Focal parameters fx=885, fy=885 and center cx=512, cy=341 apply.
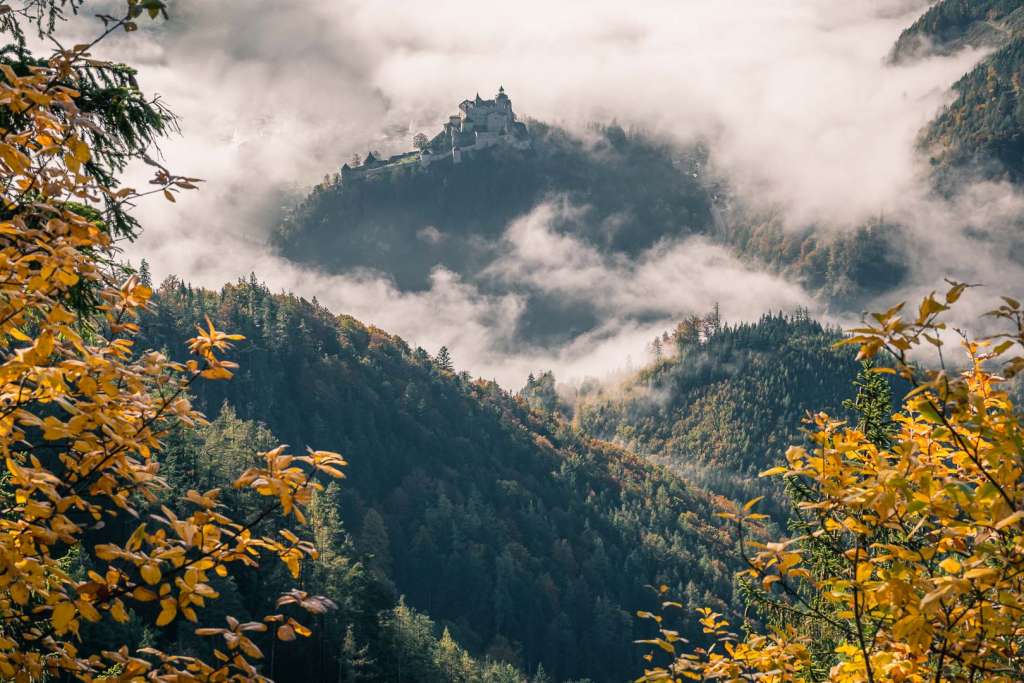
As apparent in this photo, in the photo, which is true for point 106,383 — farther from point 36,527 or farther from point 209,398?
point 209,398

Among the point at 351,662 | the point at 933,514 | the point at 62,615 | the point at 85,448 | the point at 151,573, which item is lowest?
the point at 62,615

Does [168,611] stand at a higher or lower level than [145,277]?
lower

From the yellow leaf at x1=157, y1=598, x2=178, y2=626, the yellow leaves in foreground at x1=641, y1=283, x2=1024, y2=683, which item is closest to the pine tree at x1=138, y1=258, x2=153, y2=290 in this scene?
the yellow leaf at x1=157, y1=598, x2=178, y2=626

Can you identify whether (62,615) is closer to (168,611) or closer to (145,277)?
(168,611)

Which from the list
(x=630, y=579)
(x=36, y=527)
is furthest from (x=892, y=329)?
(x=630, y=579)

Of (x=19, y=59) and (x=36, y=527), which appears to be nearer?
(x=36, y=527)

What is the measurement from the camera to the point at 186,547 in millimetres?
5738

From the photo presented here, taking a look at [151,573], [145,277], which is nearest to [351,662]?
[145,277]

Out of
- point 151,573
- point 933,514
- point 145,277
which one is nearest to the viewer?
point 151,573

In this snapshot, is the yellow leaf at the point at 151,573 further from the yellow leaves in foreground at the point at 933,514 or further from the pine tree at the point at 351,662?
the pine tree at the point at 351,662

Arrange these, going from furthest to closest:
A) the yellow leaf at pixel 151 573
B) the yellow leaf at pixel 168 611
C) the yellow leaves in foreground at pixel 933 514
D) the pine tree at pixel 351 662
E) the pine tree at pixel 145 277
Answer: the pine tree at pixel 351 662
the pine tree at pixel 145 277
the yellow leaf at pixel 168 611
the yellow leaves in foreground at pixel 933 514
the yellow leaf at pixel 151 573

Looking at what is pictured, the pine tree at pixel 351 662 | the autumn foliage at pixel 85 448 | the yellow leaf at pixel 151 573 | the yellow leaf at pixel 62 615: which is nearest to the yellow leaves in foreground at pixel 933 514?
the autumn foliage at pixel 85 448

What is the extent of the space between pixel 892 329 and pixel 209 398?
185m

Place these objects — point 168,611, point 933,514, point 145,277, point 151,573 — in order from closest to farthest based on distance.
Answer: point 151,573, point 168,611, point 933,514, point 145,277
